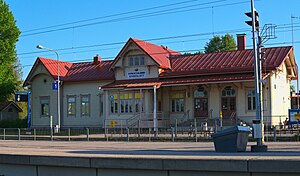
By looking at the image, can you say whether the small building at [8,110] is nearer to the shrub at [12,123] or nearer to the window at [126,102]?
the shrub at [12,123]

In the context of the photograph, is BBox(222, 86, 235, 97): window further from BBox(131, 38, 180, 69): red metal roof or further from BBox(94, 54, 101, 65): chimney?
BBox(94, 54, 101, 65): chimney

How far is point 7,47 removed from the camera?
56906 mm

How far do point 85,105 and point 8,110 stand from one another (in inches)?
738

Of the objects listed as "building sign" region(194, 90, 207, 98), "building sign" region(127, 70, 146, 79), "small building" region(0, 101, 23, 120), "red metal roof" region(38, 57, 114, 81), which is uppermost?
"red metal roof" region(38, 57, 114, 81)

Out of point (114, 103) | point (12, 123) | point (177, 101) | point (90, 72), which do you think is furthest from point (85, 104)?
point (12, 123)

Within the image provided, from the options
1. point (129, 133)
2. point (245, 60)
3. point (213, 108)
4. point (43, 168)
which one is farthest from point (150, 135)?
point (43, 168)

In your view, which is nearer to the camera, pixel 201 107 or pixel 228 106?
pixel 228 106

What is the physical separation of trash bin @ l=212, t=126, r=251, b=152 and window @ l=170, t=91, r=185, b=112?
29.9m

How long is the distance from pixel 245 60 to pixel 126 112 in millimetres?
12455

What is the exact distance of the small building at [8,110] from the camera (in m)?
62.8

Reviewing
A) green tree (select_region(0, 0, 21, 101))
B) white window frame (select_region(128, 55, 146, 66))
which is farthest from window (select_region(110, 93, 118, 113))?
green tree (select_region(0, 0, 21, 101))

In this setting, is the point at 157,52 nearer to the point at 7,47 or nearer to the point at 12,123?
the point at 7,47

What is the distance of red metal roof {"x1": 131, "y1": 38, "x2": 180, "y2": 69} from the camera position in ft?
146

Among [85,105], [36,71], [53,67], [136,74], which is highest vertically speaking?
[53,67]
